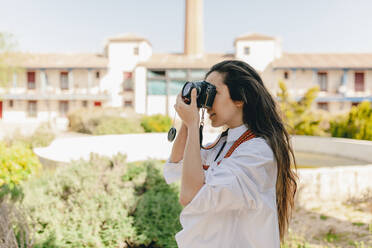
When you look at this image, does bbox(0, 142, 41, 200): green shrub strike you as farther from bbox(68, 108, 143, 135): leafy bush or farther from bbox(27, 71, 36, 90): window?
bbox(27, 71, 36, 90): window

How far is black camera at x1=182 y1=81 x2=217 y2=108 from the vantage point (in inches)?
56.9

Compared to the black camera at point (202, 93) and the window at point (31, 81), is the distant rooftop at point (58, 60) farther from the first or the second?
the black camera at point (202, 93)

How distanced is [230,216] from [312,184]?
5149mm

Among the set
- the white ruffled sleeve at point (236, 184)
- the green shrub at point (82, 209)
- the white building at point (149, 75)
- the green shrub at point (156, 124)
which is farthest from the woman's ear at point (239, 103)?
the white building at point (149, 75)

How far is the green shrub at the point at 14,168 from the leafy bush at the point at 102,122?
12478 mm

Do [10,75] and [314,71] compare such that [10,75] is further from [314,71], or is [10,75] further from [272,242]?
[272,242]

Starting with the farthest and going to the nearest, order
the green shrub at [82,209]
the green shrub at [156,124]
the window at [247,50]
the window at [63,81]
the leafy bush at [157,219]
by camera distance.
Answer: the window at [63,81] < the window at [247,50] < the green shrub at [156,124] < the leafy bush at [157,219] < the green shrub at [82,209]

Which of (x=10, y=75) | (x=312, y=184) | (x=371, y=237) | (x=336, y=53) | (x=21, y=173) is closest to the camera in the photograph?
(x=371, y=237)

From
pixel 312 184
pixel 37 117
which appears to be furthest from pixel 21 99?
pixel 312 184

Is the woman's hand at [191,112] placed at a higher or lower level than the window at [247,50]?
lower

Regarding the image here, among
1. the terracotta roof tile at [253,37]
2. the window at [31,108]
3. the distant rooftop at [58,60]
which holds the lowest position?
the window at [31,108]

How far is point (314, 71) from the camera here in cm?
2966

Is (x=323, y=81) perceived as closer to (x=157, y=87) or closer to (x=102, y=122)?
(x=157, y=87)

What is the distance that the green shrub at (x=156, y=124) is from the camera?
63.7 feet
